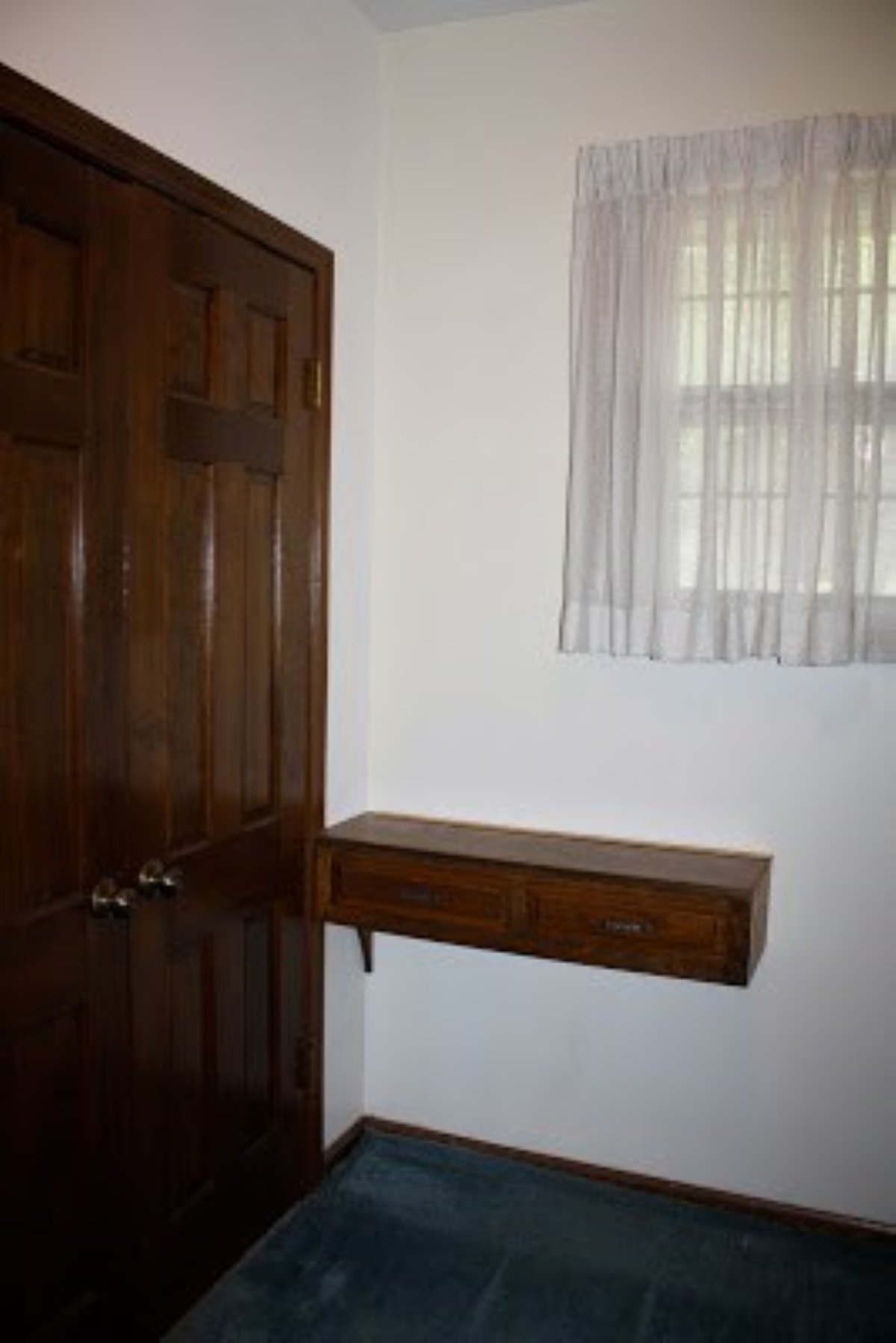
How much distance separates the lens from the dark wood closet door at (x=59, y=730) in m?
1.62

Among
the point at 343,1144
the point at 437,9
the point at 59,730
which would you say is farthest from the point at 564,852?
the point at 437,9

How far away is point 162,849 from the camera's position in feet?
6.50

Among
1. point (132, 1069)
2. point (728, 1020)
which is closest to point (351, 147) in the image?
point (132, 1069)

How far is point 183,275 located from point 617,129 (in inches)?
44.4

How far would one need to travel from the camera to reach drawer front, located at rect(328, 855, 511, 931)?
7.79 ft

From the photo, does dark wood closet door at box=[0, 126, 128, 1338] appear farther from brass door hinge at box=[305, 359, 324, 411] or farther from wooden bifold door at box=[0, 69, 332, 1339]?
brass door hinge at box=[305, 359, 324, 411]

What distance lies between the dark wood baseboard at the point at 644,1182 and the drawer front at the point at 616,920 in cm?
71

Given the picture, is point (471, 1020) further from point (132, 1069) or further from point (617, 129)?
point (617, 129)

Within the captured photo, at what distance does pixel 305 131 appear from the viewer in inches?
92.6

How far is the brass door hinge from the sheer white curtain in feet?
1.91

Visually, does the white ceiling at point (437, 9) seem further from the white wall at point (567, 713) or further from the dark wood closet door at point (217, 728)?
the dark wood closet door at point (217, 728)

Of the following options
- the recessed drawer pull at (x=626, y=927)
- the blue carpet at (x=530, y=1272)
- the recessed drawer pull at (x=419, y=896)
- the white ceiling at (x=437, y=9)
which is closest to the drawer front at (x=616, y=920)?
the recessed drawer pull at (x=626, y=927)

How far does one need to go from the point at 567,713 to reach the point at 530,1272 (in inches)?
48.4

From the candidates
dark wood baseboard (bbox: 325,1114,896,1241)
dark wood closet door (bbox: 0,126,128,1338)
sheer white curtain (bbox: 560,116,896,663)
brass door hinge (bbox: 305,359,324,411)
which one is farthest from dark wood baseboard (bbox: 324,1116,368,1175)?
brass door hinge (bbox: 305,359,324,411)
